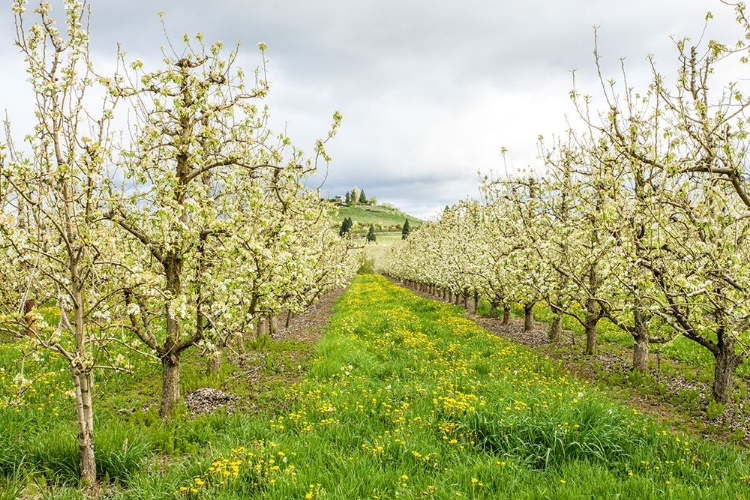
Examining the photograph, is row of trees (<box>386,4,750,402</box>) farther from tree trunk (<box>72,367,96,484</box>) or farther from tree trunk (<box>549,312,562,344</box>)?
tree trunk (<box>72,367,96,484</box>)

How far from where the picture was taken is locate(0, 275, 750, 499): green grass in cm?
580

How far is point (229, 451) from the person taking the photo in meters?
6.75

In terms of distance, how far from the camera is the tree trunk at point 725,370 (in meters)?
10.2

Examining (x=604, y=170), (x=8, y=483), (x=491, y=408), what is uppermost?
(x=604, y=170)

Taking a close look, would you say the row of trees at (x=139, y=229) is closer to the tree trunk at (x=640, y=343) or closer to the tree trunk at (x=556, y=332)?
the tree trunk at (x=640, y=343)

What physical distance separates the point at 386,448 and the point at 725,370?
9.26 m

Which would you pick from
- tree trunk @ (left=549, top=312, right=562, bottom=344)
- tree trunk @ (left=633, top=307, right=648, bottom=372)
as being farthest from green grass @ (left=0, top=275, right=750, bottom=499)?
tree trunk @ (left=549, top=312, right=562, bottom=344)

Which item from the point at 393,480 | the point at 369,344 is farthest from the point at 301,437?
the point at 369,344

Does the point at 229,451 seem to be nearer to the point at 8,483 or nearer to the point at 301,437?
the point at 301,437

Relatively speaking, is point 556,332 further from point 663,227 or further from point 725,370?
point 663,227

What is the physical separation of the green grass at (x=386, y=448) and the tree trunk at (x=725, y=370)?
3.21 meters

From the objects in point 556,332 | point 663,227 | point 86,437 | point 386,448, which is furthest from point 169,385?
point 556,332

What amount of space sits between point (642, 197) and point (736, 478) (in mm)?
5011

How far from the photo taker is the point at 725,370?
10.4m
